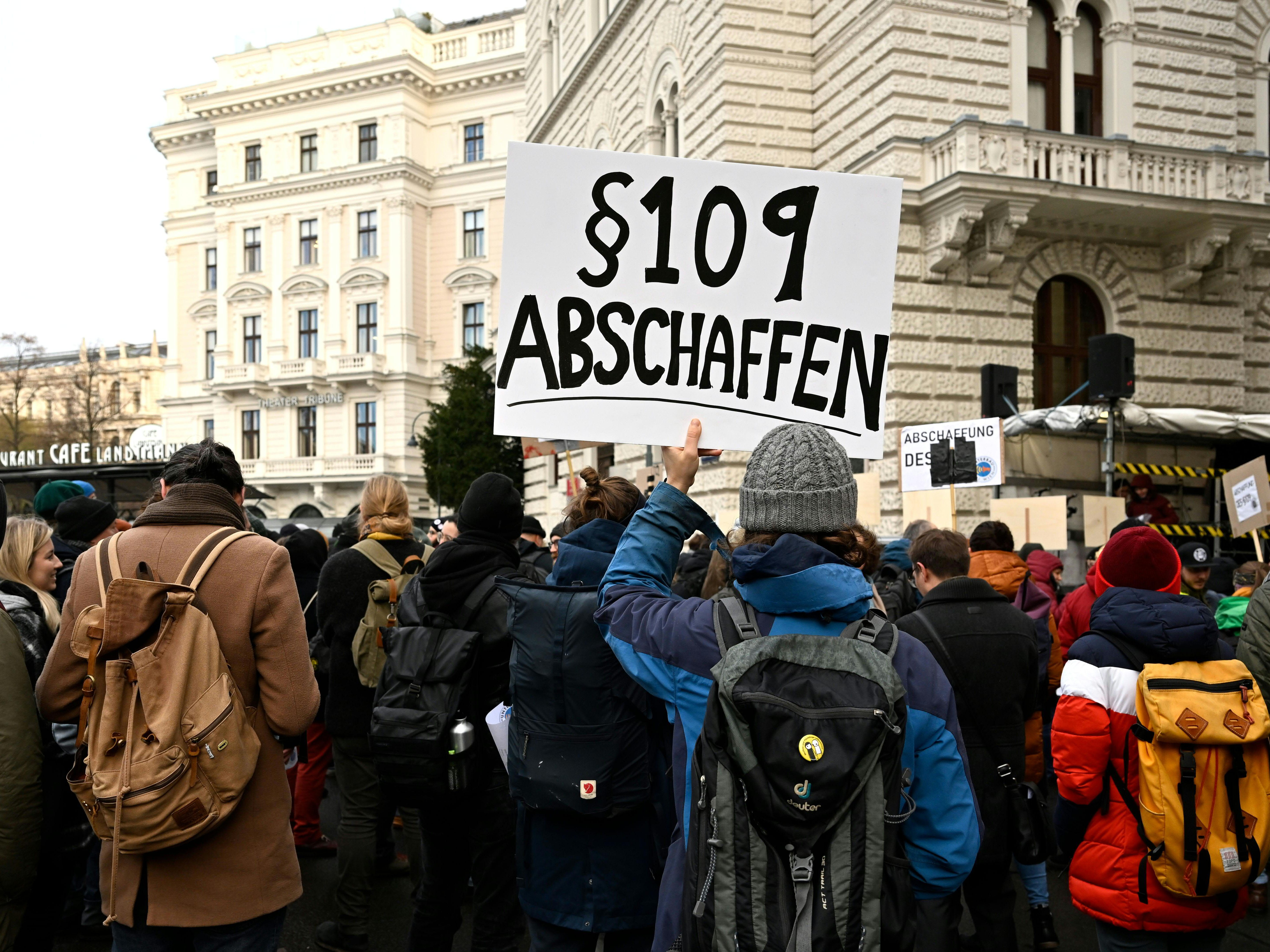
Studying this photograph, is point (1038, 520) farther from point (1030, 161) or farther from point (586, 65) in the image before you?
point (586, 65)

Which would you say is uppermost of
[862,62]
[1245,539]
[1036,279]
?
[862,62]

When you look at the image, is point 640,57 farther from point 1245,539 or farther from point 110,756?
point 110,756

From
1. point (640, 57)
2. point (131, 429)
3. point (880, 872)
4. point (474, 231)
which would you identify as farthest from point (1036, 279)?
point (131, 429)

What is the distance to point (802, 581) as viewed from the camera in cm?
196

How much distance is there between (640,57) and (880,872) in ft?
67.6

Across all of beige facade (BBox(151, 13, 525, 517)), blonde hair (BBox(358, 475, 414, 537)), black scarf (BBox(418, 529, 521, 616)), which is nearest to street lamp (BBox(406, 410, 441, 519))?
beige facade (BBox(151, 13, 525, 517))

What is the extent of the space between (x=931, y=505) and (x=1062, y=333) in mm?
6935

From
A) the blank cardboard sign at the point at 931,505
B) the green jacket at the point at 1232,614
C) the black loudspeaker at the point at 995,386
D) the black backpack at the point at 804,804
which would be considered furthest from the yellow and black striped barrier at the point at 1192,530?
the black backpack at the point at 804,804

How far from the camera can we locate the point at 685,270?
3.12 metres

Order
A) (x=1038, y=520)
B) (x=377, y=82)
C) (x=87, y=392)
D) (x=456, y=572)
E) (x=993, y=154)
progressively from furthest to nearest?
(x=87, y=392) → (x=377, y=82) → (x=993, y=154) → (x=1038, y=520) → (x=456, y=572)

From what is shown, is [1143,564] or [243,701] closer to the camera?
[243,701]

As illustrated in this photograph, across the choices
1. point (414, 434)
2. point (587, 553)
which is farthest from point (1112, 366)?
point (414, 434)

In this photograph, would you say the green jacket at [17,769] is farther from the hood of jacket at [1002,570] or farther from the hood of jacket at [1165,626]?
the hood of jacket at [1002,570]

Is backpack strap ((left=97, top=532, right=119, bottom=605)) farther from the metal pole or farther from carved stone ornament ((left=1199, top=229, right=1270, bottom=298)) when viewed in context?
carved stone ornament ((left=1199, top=229, right=1270, bottom=298))
